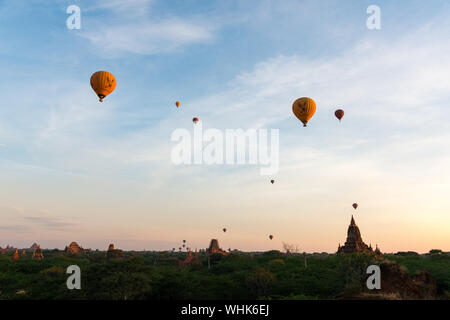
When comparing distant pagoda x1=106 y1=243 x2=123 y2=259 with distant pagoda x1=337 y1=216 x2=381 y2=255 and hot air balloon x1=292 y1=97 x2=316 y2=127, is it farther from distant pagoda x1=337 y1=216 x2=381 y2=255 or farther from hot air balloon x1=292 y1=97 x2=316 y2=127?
hot air balloon x1=292 y1=97 x2=316 y2=127

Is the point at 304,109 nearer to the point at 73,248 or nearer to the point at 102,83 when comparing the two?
the point at 102,83

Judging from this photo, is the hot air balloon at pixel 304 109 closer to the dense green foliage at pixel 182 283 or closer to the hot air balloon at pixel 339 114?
the hot air balloon at pixel 339 114

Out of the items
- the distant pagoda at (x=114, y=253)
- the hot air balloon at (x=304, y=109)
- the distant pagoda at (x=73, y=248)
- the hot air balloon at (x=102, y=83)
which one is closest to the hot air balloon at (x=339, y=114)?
the hot air balloon at (x=304, y=109)

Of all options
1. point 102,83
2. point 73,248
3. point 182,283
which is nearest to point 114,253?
point 73,248

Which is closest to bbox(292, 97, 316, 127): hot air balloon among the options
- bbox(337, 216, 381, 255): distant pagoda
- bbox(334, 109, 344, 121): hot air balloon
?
bbox(334, 109, 344, 121): hot air balloon
